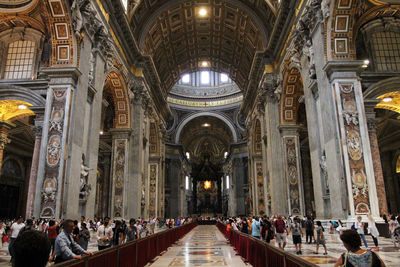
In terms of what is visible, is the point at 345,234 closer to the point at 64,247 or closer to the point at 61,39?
the point at 64,247

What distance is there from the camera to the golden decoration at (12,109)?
46.5ft

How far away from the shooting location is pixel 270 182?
18328mm

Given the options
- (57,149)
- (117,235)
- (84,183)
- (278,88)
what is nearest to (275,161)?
(278,88)

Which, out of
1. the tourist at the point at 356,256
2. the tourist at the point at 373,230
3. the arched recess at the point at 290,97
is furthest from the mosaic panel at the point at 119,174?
the tourist at the point at 356,256

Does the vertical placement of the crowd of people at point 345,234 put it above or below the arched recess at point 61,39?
below

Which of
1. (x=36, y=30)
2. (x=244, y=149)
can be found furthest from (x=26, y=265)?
(x=244, y=149)

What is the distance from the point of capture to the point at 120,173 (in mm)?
17531

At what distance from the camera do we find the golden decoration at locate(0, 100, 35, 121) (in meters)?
14.2

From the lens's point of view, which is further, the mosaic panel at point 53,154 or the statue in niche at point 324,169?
the statue in niche at point 324,169

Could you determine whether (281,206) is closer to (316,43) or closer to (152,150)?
(316,43)

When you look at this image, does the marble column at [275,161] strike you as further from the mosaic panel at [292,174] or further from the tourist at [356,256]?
the tourist at [356,256]

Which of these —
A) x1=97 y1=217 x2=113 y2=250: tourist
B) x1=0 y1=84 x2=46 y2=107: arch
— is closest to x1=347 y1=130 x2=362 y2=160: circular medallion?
x1=97 y1=217 x2=113 y2=250: tourist

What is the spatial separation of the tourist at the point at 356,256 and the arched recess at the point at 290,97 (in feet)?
48.4

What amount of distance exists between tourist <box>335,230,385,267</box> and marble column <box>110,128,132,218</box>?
50.5 feet
